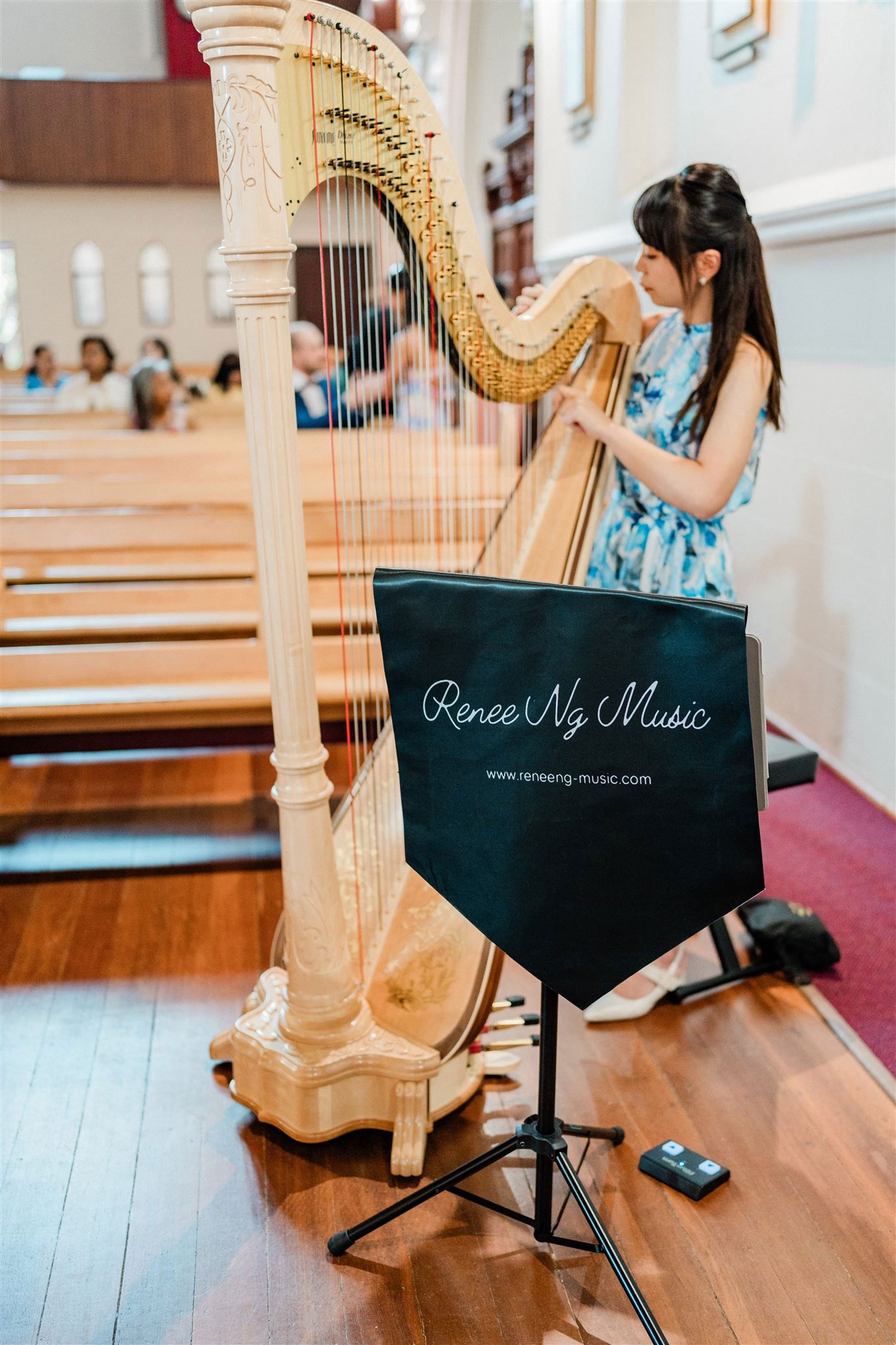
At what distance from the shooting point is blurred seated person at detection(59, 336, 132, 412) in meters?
8.22

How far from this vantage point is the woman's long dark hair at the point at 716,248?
2033 millimetres

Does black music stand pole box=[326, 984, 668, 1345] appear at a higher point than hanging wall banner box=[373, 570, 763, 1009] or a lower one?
lower

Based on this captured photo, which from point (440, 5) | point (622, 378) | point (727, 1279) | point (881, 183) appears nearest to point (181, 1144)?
point (727, 1279)

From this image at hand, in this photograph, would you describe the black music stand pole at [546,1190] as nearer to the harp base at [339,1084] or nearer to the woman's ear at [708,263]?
the harp base at [339,1084]

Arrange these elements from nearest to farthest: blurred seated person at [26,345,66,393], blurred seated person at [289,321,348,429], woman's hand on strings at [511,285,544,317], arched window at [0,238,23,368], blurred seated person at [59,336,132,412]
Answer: woman's hand on strings at [511,285,544,317] → blurred seated person at [289,321,348,429] → blurred seated person at [59,336,132,412] → blurred seated person at [26,345,66,393] → arched window at [0,238,23,368]

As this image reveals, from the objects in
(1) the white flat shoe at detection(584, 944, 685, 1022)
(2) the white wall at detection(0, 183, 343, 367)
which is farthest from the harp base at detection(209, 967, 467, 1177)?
(2) the white wall at detection(0, 183, 343, 367)

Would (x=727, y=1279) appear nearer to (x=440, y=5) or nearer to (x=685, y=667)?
(x=685, y=667)

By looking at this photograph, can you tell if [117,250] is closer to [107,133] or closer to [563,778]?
[107,133]

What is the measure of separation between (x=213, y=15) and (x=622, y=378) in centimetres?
119

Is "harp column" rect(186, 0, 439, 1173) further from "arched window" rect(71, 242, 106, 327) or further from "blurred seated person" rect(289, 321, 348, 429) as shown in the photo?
"arched window" rect(71, 242, 106, 327)

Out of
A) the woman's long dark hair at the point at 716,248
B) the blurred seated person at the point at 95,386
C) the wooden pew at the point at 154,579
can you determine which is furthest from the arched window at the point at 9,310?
the woman's long dark hair at the point at 716,248

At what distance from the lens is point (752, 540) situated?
165 inches

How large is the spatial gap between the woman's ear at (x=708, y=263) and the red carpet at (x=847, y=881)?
1.45 meters

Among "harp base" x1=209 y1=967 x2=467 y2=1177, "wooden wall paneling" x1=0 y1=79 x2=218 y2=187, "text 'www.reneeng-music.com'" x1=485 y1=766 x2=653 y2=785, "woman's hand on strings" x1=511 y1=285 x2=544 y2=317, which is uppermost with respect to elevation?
"wooden wall paneling" x1=0 y1=79 x2=218 y2=187
